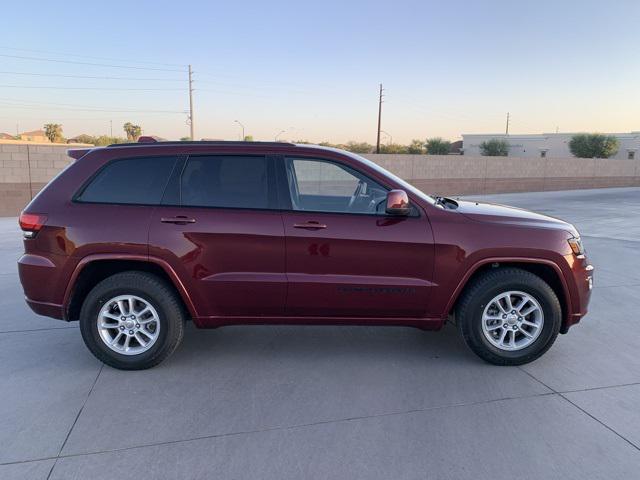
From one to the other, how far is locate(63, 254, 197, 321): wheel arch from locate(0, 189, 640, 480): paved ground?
535 millimetres

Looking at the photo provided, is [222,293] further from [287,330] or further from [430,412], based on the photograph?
[430,412]

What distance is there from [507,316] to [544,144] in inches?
2693

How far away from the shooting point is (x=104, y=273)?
13.6 feet

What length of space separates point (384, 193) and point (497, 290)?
1221mm

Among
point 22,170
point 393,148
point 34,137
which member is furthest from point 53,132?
point 22,170

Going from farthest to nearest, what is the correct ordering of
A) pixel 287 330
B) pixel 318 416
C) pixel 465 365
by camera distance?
pixel 287 330
pixel 465 365
pixel 318 416

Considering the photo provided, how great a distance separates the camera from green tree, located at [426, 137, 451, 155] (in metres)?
59.1

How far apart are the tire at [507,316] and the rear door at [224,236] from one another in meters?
1.58

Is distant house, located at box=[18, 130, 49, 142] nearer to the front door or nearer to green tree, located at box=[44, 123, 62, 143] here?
green tree, located at box=[44, 123, 62, 143]

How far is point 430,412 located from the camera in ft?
11.1

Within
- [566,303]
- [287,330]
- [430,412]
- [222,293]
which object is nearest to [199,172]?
[222,293]

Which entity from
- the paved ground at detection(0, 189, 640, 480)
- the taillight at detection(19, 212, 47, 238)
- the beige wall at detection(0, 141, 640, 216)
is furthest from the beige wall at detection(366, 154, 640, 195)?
the taillight at detection(19, 212, 47, 238)

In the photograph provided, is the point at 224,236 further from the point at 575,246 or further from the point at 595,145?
the point at 595,145

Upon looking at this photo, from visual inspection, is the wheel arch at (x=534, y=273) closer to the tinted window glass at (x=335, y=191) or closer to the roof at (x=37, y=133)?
the tinted window glass at (x=335, y=191)
